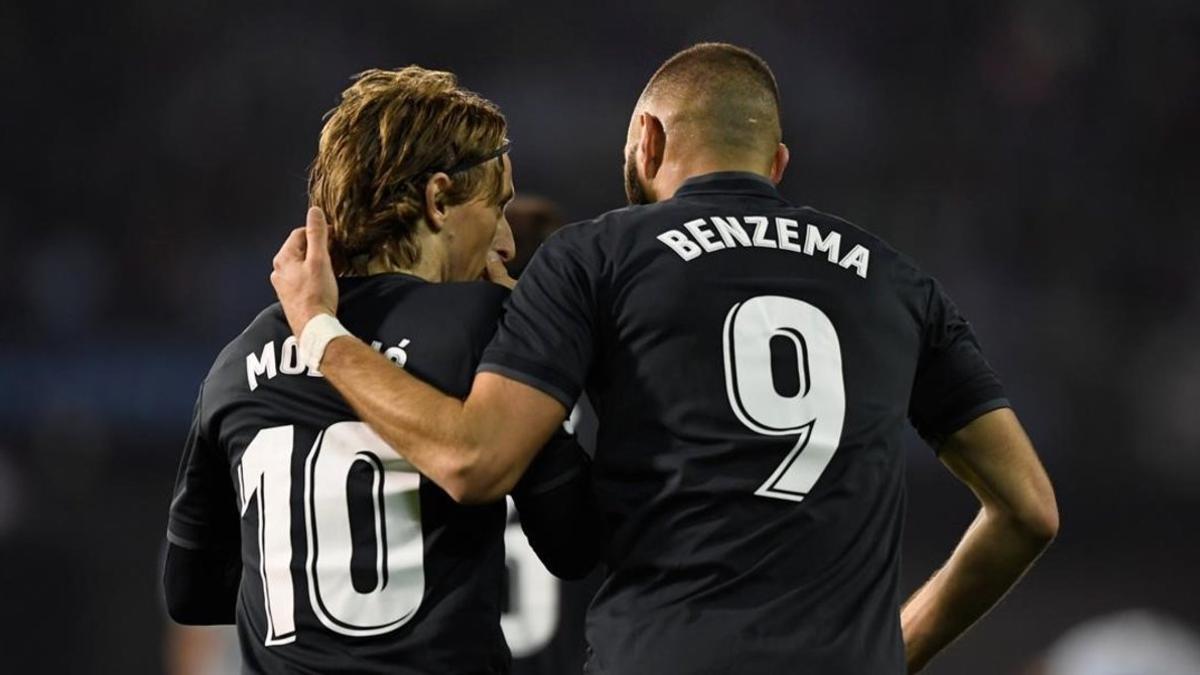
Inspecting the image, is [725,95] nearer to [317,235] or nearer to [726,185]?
[726,185]

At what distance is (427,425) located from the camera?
2.10m

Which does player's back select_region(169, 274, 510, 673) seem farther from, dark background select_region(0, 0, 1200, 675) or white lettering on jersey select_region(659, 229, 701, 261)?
dark background select_region(0, 0, 1200, 675)

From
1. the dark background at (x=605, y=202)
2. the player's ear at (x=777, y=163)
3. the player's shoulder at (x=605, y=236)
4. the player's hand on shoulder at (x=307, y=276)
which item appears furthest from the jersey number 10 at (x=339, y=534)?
the dark background at (x=605, y=202)

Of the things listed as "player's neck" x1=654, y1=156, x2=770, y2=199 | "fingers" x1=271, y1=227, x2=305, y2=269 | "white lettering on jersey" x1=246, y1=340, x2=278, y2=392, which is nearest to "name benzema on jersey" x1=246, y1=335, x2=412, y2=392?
"white lettering on jersey" x1=246, y1=340, x2=278, y2=392

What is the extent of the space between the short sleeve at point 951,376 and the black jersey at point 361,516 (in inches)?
22.8

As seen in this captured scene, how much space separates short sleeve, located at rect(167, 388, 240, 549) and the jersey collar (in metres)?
0.76

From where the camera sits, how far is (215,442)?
2330mm

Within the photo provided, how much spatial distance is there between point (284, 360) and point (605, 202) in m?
5.40

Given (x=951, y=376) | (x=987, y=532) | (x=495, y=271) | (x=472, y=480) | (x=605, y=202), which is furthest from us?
(x=605, y=202)

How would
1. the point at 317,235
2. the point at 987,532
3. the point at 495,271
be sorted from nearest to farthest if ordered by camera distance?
the point at 317,235 → the point at 987,532 → the point at 495,271

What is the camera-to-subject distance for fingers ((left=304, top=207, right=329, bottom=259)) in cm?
228

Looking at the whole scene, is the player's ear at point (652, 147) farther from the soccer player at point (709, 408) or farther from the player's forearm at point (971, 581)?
the player's forearm at point (971, 581)

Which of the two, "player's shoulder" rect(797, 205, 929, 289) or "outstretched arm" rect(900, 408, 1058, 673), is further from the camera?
"outstretched arm" rect(900, 408, 1058, 673)

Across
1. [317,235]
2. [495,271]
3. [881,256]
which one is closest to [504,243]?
[495,271]
